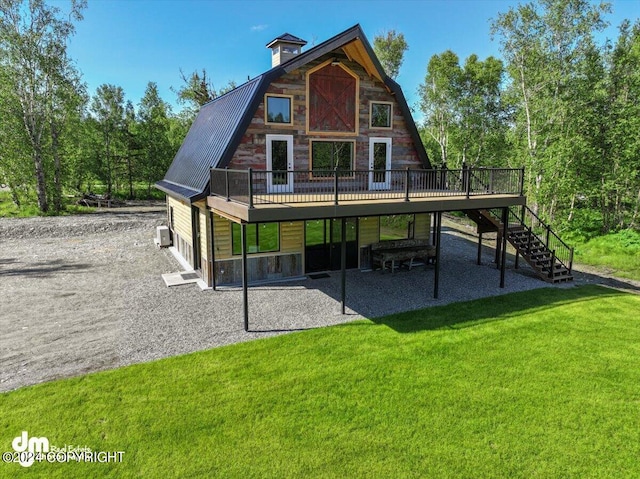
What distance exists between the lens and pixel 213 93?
3972cm

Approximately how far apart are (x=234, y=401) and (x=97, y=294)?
7.57 meters

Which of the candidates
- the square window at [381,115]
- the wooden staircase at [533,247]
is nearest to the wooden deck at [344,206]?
the wooden staircase at [533,247]

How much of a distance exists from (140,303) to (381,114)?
1039cm

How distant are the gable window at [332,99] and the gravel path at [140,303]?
5.28 m

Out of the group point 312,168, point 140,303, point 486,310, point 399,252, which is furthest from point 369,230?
point 140,303

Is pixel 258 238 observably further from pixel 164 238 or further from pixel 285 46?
pixel 164 238

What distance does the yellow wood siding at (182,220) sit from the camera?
1477 centimetres

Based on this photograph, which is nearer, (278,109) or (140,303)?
(140,303)

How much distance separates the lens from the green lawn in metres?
5.39

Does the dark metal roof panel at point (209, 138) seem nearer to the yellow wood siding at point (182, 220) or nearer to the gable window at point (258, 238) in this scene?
the yellow wood siding at point (182, 220)

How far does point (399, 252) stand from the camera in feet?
47.4

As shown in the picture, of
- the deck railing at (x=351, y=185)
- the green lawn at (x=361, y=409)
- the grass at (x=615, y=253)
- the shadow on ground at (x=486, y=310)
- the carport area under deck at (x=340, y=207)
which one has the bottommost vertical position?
the green lawn at (x=361, y=409)

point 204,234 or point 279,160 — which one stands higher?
point 279,160

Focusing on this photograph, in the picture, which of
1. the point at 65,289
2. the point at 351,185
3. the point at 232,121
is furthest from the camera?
the point at 232,121
